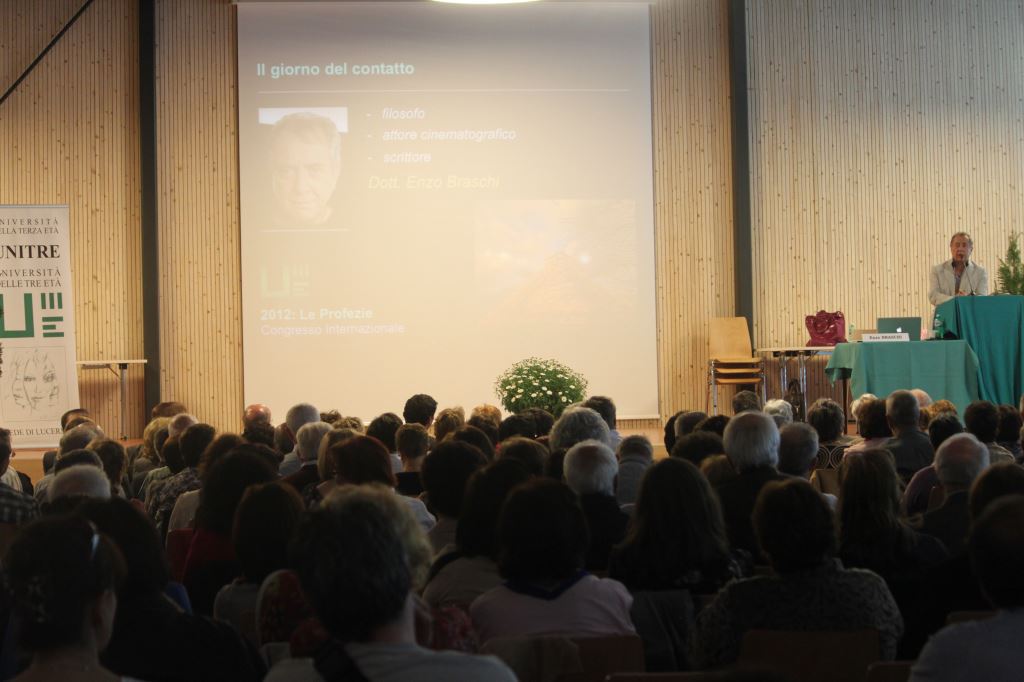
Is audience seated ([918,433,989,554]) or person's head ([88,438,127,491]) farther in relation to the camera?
person's head ([88,438,127,491])

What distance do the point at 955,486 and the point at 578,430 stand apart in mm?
1774

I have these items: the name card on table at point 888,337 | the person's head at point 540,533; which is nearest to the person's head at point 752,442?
the person's head at point 540,533

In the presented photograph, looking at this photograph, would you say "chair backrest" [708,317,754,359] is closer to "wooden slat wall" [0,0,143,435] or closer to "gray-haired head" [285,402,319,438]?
"wooden slat wall" [0,0,143,435]

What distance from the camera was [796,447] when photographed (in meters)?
4.71

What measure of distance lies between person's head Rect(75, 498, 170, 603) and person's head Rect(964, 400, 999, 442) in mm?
4259

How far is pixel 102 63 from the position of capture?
12211mm

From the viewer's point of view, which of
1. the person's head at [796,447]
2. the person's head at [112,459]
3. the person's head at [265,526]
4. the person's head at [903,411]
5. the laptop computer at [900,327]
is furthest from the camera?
the laptop computer at [900,327]

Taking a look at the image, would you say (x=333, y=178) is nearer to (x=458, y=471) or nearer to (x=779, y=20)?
(x=779, y=20)

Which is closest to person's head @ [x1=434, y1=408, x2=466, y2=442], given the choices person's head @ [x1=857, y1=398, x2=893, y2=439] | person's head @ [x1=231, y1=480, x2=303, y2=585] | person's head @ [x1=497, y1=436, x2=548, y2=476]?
person's head @ [x1=497, y1=436, x2=548, y2=476]

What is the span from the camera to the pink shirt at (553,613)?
265cm

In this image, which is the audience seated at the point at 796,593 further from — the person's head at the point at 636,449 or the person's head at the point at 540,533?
the person's head at the point at 636,449

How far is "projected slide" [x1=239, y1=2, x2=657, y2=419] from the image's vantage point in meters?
12.1

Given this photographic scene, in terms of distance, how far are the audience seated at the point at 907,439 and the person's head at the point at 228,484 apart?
3430 millimetres

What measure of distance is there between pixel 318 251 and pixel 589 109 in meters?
3.41
